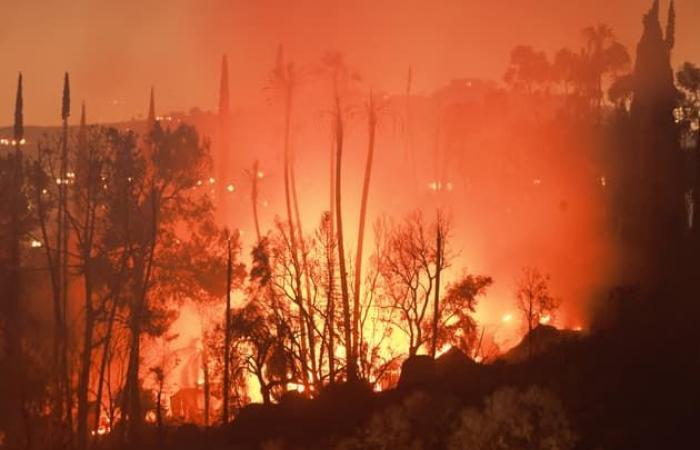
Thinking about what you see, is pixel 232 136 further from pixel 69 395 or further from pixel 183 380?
pixel 69 395

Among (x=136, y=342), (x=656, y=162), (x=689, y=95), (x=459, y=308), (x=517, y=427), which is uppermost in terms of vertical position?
(x=689, y=95)

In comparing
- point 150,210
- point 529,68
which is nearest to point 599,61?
point 529,68

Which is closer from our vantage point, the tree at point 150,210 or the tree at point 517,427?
the tree at point 517,427

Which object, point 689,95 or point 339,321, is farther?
point 689,95

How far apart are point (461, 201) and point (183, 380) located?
3222 centimetres

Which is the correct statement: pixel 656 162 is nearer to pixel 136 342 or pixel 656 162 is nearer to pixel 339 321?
pixel 339 321

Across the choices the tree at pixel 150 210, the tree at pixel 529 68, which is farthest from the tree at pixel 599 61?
the tree at pixel 150 210

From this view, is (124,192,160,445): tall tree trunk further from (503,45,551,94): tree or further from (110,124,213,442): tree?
(503,45,551,94): tree

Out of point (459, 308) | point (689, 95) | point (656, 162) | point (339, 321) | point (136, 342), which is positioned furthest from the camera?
point (689, 95)

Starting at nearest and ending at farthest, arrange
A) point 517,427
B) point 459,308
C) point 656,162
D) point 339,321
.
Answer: point 517,427 < point 656,162 < point 459,308 < point 339,321

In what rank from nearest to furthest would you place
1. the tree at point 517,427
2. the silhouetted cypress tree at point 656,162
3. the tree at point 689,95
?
1. the tree at point 517,427
2. the silhouetted cypress tree at point 656,162
3. the tree at point 689,95

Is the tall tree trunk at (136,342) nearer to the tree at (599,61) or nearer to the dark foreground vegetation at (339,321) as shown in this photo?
the dark foreground vegetation at (339,321)

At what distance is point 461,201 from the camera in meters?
76.4

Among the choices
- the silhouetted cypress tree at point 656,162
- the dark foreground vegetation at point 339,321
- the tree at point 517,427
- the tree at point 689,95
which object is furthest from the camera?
the tree at point 689,95
